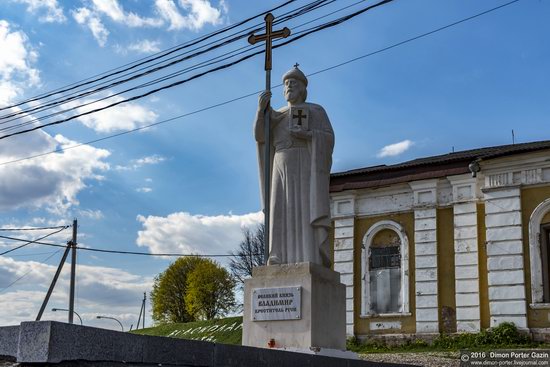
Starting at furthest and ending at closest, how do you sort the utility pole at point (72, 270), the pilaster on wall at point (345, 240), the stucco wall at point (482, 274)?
1. the utility pole at point (72, 270)
2. the pilaster on wall at point (345, 240)
3. the stucco wall at point (482, 274)

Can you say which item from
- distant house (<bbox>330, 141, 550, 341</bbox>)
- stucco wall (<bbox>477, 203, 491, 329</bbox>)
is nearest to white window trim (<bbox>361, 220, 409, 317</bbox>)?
distant house (<bbox>330, 141, 550, 341</bbox>)

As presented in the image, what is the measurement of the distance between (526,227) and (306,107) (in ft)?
40.4

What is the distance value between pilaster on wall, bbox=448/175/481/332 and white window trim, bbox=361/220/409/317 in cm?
159

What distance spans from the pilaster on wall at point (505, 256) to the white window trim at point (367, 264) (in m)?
2.68

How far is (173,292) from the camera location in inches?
2039

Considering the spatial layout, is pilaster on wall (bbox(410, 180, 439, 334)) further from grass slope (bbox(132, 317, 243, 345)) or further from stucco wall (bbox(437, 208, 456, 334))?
grass slope (bbox(132, 317, 243, 345))

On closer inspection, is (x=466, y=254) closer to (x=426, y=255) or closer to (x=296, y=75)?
(x=426, y=255)

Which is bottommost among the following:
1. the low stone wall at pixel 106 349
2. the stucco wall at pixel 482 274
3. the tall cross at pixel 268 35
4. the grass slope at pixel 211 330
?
the low stone wall at pixel 106 349


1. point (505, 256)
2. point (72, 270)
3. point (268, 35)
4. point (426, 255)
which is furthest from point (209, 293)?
point (268, 35)

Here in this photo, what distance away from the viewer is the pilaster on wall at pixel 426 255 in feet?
70.7

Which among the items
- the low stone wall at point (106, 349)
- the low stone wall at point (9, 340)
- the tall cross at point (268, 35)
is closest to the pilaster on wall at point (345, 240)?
the tall cross at point (268, 35)

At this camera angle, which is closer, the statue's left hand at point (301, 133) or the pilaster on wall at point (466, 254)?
the statue's left hand at point (301, 133)

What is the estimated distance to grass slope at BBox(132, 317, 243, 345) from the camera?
2288 centimetres

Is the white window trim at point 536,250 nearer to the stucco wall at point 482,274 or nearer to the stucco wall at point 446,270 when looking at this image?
the stucco wall at point 482,274
